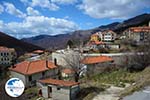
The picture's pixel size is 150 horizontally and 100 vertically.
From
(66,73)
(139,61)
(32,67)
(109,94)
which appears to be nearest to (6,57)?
(32,67)

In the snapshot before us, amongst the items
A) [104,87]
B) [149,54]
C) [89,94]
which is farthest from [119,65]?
[89,94]

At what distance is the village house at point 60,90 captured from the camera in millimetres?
21422

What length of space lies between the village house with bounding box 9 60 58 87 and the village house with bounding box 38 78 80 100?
379 inches

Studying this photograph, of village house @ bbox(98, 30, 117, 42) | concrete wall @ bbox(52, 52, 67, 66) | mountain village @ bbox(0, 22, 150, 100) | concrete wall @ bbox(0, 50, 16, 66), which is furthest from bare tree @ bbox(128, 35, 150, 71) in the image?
concrete wall @ bbox(0, 50, 16, 66)

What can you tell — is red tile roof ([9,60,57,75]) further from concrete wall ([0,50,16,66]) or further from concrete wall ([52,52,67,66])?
concrete wall ([0,50,16,66])

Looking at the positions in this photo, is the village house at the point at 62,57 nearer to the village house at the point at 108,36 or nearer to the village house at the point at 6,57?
the village house at the point at 6,57

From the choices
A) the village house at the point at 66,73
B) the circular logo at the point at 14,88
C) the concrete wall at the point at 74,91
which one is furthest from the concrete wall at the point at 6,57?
the circular logo at the point at 14,88

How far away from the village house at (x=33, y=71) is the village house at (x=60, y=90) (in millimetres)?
9614

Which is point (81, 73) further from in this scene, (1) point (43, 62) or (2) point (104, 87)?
(2) point (104, 87)

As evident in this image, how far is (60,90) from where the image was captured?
2194 centimetres

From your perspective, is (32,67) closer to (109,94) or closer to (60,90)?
(60,90)

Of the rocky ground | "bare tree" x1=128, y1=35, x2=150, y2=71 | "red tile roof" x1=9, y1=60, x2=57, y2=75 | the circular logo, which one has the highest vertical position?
the circular logo

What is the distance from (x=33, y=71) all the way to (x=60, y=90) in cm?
1236

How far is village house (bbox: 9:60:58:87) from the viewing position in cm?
3250
